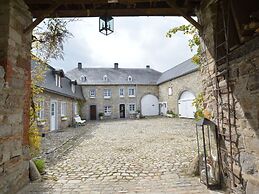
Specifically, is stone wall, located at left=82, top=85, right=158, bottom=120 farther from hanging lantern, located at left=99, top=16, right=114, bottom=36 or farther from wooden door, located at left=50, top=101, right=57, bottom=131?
hanging lantern, located at left=99, top=16, right=114, bottom=36

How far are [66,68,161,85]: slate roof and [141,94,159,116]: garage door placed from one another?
2.23 metres

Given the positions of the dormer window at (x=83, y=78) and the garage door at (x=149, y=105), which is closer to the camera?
the dormer window at (x=83, y=78)

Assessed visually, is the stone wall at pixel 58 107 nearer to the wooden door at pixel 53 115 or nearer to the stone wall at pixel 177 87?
the wooden door at pixel 53 115

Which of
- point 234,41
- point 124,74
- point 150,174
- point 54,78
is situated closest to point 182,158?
point 150,174

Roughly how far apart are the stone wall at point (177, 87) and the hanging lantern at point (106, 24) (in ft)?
45.1

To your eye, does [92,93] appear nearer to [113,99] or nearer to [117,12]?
[113,99]

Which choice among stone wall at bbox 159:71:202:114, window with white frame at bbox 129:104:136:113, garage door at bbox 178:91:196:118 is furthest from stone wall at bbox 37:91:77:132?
garage door at bbox 178:91:196:118

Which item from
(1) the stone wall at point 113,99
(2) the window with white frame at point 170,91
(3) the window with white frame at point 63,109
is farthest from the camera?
(1) the stone wall at point 113,99

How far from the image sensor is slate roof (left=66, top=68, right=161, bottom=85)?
96.8ft

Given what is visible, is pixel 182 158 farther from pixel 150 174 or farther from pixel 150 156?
pixel 150 174

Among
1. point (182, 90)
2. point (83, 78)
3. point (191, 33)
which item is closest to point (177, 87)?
point (182, 90)

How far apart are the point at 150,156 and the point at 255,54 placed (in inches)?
178

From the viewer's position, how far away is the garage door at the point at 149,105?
30.1 metres

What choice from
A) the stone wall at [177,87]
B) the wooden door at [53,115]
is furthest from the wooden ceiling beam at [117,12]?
the stone wall at [177,87]
